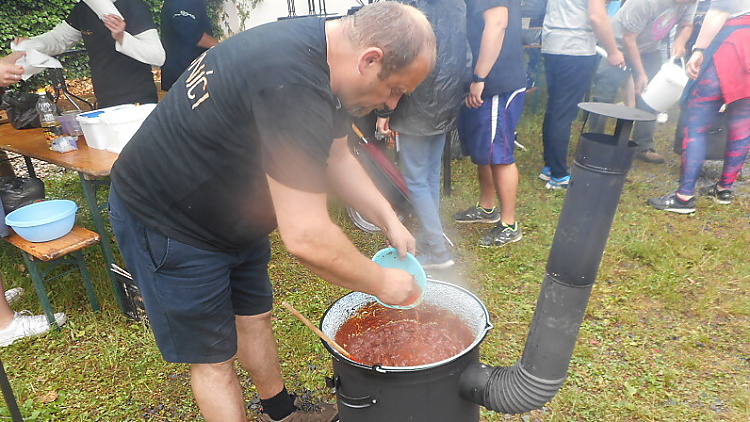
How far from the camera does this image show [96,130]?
3467 mm

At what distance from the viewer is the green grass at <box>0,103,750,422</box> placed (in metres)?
2.75

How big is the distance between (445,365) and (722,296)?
2.77 m

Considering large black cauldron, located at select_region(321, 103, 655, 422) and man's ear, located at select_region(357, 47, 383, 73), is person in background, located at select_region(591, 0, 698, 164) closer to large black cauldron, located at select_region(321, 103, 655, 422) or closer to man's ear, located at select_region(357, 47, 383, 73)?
large black cauldron, located at select_region(321, 103, 655, 422)

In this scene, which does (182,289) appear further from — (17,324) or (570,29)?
(570,29)

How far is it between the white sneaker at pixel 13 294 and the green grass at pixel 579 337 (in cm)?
7

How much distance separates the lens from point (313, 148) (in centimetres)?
142

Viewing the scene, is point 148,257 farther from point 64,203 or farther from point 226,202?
point 64,203

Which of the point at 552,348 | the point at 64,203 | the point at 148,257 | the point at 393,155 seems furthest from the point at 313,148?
the point at 393,155

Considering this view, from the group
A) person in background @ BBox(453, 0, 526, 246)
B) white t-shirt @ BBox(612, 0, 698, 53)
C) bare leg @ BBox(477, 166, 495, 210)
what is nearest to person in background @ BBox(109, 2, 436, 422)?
person in background @ BBox(453, 0, 526, 246)

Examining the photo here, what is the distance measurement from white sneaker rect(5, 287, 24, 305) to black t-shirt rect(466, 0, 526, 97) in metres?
3.87

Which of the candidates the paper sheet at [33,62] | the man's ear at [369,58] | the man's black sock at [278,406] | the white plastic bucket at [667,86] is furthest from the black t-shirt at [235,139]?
the white plastic bucket at [667,86]

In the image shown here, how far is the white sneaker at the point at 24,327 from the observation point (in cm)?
334

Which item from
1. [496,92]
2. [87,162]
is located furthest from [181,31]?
[496,92]

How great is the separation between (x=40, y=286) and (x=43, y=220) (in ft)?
1.65
